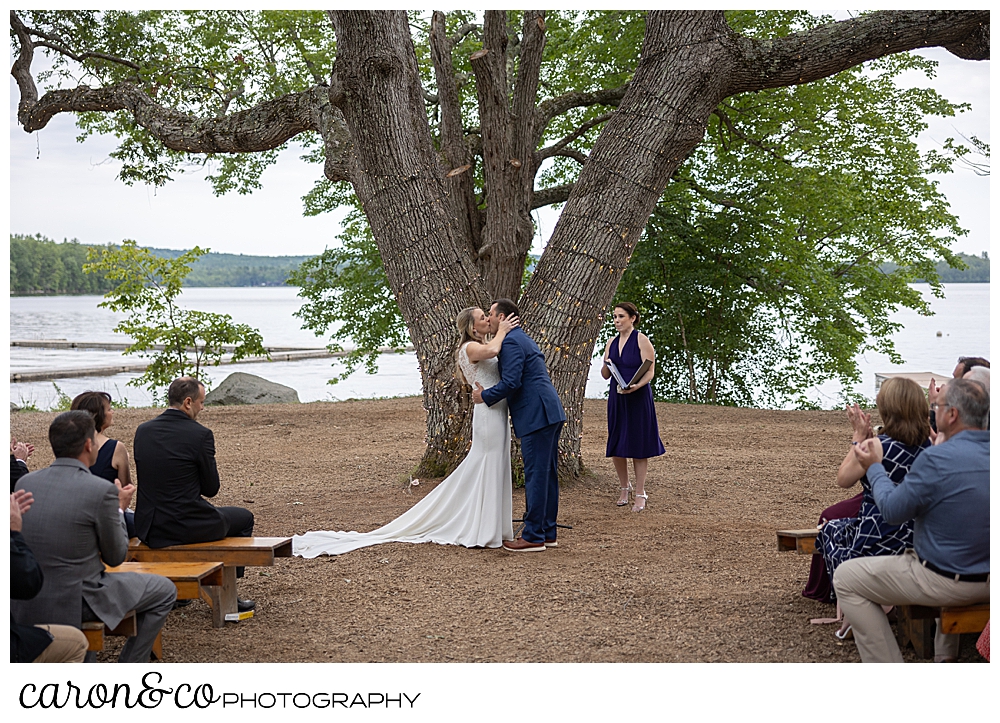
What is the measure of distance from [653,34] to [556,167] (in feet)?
28.3

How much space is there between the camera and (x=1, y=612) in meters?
3.36

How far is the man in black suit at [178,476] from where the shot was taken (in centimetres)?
469

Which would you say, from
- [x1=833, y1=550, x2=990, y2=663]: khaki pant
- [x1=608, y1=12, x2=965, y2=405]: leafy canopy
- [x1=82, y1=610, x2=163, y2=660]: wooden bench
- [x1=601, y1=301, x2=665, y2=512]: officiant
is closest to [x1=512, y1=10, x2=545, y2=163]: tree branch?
[x1=601, y1=301, x2=665, y2=512]: officiant

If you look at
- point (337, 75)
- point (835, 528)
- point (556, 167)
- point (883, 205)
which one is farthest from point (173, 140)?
point (883, 205)

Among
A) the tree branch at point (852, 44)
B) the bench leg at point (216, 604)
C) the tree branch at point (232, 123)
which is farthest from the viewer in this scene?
the tree branch at point (232, 123)

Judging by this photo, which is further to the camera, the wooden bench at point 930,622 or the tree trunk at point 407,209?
the tree trunk at point 407,209

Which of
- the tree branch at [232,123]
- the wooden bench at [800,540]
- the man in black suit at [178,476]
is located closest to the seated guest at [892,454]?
the wooden bench at [800,540]

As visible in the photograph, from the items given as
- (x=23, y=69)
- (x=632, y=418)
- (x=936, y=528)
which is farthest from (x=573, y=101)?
(x=936, y=528)

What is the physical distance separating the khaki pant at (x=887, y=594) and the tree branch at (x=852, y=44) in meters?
5.42

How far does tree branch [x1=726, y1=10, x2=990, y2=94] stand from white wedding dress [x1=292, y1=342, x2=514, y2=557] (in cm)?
391

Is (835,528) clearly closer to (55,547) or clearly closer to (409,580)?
(409,580)

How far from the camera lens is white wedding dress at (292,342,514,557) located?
244 inches

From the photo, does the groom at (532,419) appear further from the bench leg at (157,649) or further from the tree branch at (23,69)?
the tree branch at (23,69)

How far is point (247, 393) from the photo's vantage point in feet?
51.6
